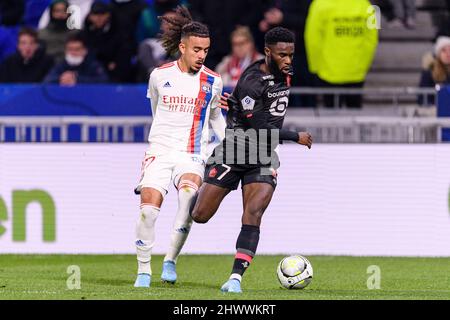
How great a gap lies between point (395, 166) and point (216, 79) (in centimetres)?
423

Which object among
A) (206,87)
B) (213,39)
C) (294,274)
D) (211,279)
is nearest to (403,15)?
(213,39)

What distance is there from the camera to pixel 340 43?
17312mm

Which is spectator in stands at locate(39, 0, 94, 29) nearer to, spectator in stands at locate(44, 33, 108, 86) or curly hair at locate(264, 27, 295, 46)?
spectator in stands at locate(44, 33, 108, 86)

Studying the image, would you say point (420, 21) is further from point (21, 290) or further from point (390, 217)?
point (21, 290)

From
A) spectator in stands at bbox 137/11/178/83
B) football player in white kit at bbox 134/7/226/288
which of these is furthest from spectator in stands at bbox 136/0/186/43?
football player in white kit at bbox 134/7/226/288

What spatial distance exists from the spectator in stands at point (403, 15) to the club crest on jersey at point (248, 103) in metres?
8.52

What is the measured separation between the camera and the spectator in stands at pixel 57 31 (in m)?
18.9

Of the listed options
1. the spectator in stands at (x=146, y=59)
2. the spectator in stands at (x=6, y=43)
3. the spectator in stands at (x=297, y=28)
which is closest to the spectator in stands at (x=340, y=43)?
the spectator in stands at (x=297, y=28)

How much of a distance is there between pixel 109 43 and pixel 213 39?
1442mm

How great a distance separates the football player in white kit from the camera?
39.0ft

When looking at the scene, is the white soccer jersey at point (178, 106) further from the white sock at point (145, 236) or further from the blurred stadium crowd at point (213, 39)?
the blurred stadium crowd at point (213, 39)

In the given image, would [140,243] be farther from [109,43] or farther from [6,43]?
[6,43]

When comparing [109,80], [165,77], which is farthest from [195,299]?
[109,80]

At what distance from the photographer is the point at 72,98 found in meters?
17.1
